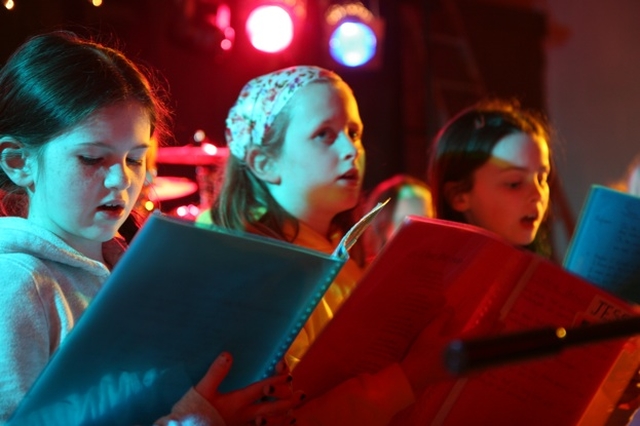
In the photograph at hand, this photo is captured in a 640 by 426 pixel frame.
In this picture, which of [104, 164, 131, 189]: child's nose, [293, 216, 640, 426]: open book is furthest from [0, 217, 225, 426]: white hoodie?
[293, 216, 640, 426]: open book

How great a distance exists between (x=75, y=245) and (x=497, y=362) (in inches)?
26.9

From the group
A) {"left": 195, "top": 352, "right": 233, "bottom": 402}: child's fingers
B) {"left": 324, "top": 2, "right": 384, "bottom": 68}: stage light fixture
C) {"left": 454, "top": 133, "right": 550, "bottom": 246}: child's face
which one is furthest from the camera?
{"left": 324, "top": 2, "right": 384, "bottom": 68}: stage light fixture

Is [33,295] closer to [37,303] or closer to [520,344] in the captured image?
[37,303]

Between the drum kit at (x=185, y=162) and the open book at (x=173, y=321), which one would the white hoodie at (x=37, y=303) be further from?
the drum kit at (x=185, y=162)

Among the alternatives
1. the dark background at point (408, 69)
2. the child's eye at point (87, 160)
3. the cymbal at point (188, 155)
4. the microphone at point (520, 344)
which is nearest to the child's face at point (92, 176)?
the child's eye at point (87, 160)

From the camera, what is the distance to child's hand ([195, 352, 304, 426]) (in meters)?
0.93

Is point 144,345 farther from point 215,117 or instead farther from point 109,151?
point 215,117

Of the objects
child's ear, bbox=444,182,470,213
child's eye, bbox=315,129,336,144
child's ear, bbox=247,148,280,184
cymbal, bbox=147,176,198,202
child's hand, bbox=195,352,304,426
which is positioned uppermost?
child's ear, bbox=444,182,470,213

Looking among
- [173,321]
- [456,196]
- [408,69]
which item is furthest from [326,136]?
[408,69]

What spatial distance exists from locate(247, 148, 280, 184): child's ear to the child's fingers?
726mm

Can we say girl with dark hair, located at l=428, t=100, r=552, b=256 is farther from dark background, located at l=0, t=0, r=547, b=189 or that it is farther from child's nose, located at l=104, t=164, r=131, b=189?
dark background, located at l=0, t=0, r=547, b=189

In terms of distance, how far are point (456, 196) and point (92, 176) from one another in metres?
0.96

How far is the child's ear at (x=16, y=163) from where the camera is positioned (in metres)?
1.10

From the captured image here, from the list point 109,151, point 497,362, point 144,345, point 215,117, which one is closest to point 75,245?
point 109,151
